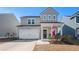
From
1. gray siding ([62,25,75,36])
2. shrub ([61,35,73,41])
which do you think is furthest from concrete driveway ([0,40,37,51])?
gray siding ([62,25,75,36])

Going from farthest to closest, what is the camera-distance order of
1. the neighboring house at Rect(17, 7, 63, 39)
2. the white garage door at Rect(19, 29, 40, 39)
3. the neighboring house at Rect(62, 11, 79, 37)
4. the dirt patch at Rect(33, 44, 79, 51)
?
the white garage door at Rect(19, 29, 40, 39)
the neighboring house at Rect(17, 7, 63, 39)
the neighboring house at Rect(62, 11, 79, 37)
the dirt patch at Rect(33, 44, 79, 51)

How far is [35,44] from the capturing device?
13.6 m

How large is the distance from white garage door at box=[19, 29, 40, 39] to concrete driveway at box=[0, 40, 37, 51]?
267 mm

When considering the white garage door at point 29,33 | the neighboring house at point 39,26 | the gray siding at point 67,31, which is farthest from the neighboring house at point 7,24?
the gray siding at point 67,31

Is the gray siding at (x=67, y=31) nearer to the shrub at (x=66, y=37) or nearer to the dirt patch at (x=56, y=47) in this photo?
the shrub at (x=66, y=37)

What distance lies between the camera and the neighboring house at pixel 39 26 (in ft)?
44.4

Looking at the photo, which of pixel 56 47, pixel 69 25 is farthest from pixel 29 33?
pixel 69 25

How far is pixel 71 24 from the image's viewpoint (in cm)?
1312

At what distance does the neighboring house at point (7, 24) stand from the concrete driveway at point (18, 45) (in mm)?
455

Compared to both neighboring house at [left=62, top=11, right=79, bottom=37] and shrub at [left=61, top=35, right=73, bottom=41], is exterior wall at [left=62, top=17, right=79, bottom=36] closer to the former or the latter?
neighboring house at [left=62, top=11, right=79, bottom=37]

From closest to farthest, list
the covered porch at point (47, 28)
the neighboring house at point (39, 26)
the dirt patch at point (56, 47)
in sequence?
the dirt patch at point (56, 47) → the covered porch at point (47, 28) → the neighboring house at point (39, 26)

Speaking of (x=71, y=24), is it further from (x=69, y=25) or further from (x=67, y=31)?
(x=67, y=31)

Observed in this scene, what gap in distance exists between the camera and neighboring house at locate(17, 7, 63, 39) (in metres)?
13.5

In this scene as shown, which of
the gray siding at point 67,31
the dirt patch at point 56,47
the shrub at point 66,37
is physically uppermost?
the gray siding at point 67,31
